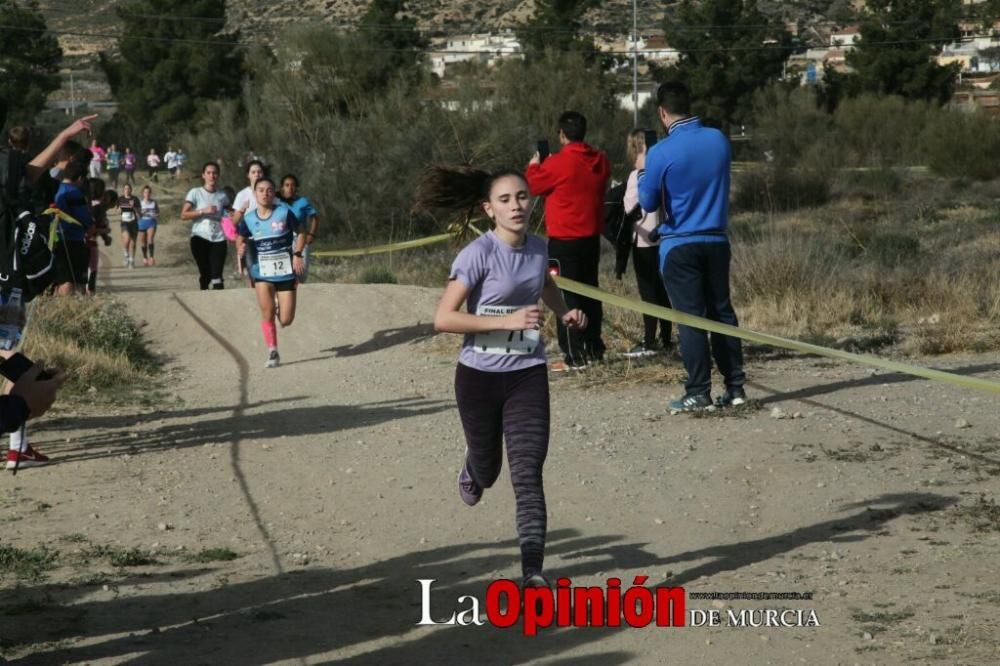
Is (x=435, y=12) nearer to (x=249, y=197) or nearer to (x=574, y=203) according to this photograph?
(x=249, y=197)

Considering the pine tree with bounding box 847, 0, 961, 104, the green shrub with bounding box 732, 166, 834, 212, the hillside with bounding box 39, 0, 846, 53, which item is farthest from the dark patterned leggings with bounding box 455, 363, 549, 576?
the hillside with bounding box 39, 0, 846, 53

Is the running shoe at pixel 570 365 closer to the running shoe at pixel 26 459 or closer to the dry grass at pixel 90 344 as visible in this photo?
the dry grass at pixel 90 344

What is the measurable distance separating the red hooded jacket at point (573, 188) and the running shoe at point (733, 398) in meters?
2.15

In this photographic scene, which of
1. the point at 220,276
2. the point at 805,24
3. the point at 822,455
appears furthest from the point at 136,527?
the point at 805,24

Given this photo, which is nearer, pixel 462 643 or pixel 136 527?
pixel 462 643

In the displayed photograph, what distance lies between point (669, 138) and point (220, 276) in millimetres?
9229

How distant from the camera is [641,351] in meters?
12.5

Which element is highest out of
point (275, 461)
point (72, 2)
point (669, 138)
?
point (72, 2)

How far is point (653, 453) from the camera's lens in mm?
9055

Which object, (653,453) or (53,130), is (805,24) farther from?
(653,453)

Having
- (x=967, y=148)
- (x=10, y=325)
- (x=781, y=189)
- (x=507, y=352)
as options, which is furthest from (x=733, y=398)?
(x=967, y=148)

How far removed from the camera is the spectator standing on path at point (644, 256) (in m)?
11.6

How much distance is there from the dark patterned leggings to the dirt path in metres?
0.46

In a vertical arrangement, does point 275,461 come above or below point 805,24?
below
